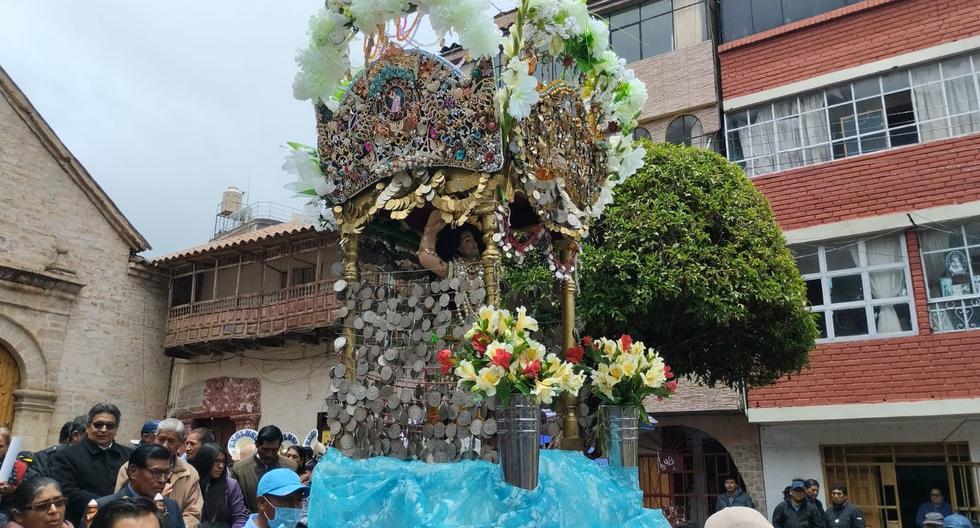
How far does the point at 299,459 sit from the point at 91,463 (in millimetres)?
2815

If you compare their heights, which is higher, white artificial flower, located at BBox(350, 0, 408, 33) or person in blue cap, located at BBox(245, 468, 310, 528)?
white artificial flower, located at BBox(350, 0, 408, 33)

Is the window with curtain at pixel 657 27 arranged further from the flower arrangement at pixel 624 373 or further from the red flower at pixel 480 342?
the red flower at pixel 480 342

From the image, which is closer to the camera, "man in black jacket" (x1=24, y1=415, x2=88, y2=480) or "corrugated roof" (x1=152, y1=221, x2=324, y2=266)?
"man in black jacket" (x1=24, y1=415, x2=88, y2=480)

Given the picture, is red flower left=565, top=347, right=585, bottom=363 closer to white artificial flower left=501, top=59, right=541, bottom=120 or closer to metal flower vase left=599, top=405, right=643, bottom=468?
metal flower vase left=599, top=405, right=643, bottom=468

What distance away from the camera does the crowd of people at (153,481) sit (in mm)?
3854

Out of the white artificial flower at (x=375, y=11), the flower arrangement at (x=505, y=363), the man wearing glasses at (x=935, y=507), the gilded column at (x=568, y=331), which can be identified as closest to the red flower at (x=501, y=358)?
the flower arrangement at (x=505, y=363)

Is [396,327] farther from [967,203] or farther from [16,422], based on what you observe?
[16,422]

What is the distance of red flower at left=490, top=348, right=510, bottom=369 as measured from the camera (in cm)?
398

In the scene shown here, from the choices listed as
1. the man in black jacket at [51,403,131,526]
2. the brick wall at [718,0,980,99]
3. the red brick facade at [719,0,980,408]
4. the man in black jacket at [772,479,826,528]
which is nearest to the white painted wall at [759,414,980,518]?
the red brick facade at [719,0,980,408]

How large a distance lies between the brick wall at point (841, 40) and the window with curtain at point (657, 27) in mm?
1008

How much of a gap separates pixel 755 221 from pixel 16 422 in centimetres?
1561

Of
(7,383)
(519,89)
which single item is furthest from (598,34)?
(7,383)

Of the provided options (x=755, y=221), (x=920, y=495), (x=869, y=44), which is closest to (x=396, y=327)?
(x=755, y=221)

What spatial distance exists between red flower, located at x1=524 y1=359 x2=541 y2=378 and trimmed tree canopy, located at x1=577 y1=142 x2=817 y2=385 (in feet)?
18.5
